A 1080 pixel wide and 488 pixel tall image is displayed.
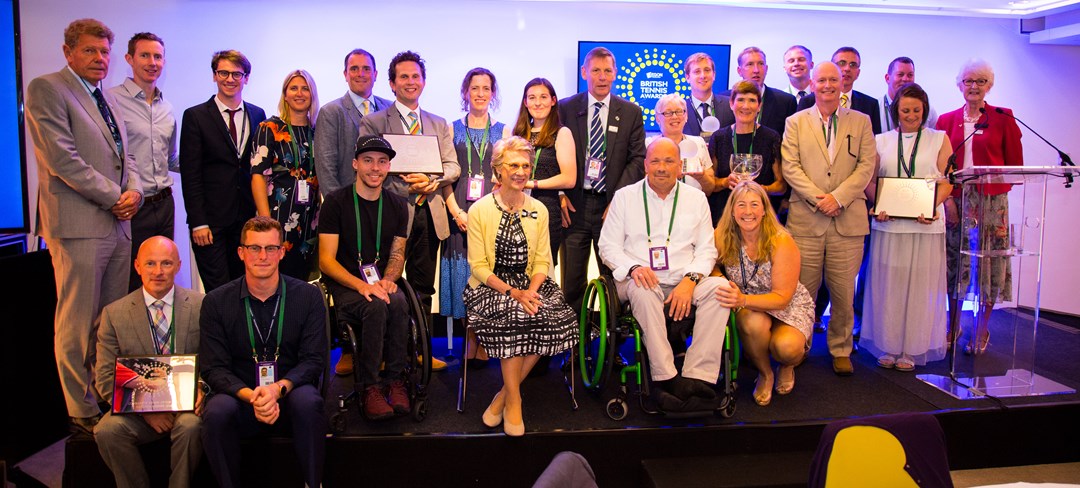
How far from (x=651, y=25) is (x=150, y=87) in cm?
362

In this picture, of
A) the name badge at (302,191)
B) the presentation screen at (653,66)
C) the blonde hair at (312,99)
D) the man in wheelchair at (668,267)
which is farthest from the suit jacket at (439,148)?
the presentation screen at (653,66)

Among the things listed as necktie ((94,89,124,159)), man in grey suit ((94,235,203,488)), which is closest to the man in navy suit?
man in grey suit ((94,235,203,488))

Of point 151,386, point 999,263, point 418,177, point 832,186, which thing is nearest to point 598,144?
point 418,177

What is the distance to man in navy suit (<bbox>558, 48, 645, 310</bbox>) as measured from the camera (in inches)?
163

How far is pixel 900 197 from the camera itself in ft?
13.4

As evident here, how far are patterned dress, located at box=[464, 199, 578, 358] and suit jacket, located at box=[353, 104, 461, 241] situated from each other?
609mm

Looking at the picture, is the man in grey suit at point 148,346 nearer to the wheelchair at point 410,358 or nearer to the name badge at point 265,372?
the name badge at point 265,372

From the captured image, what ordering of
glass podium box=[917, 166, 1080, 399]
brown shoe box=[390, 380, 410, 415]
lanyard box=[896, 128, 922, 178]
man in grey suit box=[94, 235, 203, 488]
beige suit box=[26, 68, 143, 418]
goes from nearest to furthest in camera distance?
man in grey suit box=[94, 235, 203, 488] < beige suit box=[26, 68, 143, 418] < brown shoe box=[390, 380, 410, 415] < glass podium box=[917, 166, 1080, 399] < lanyard box=[896, 128, 922, 178]

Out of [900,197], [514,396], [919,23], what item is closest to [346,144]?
[514,396]

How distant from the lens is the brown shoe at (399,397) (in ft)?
10.8

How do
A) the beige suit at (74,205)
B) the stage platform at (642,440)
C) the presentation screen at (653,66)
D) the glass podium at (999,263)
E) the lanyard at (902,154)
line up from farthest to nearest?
the presentation screen at (653,66) < the lanyard at (902,154) < the glass podium at (999,263) < the beige suit at (74,205) < the stage platform at (642,440)

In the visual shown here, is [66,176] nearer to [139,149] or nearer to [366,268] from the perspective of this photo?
[139,149]

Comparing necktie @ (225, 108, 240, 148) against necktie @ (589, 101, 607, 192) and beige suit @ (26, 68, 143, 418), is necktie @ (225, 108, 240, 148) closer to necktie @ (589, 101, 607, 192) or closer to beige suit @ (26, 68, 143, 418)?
beige suit @ (26, 68, 143, 418)

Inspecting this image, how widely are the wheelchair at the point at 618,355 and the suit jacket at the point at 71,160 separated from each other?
90.2 inches
